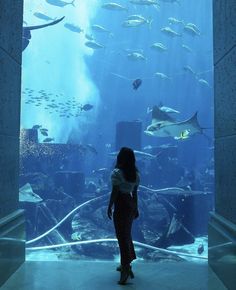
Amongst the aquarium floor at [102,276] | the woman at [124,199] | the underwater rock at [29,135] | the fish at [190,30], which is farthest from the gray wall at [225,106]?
the fish at [190,30]

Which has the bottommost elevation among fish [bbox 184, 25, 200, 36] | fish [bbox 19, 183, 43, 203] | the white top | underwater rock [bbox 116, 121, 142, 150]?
fish [bbox 19, 183, 43, 203]

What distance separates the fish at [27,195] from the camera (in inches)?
492

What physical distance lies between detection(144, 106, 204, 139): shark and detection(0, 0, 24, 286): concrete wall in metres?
8.23

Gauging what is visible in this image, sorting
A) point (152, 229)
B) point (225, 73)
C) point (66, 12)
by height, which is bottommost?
point (152, 229)

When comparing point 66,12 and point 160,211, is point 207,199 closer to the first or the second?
point 160,211

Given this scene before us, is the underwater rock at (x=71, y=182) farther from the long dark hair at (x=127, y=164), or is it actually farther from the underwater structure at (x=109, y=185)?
the long dark hair at (x=127, y=164)

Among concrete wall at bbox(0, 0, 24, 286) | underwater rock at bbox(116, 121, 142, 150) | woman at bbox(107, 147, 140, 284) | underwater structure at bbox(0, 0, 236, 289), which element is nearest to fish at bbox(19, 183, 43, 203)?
underwater structure at bbox(0, 0, 236, 289)

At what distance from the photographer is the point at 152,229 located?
11938 millimetres

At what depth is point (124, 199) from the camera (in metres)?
3.39

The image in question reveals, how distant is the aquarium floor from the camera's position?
11.2 ft

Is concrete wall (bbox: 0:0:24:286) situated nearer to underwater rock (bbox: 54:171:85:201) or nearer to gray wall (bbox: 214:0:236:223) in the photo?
gray wall (bbox: 214:0:236:223)

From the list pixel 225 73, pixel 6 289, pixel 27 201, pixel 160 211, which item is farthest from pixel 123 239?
pixel 27 201

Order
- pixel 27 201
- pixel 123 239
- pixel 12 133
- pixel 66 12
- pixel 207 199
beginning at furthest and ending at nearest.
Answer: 1. pixel 66 12
2. pixel 207 199
3. pixel 27 201
4. pixel 12 133
5. pixel 123 239

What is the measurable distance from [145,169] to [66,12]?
32848 mm
